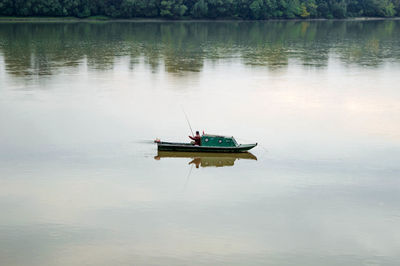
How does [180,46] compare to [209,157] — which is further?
[180,46]

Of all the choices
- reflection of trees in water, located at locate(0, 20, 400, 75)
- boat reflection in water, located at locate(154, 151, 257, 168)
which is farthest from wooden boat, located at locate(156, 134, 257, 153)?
reflection of trees in water, located at locate(0, 20, 400, 75)

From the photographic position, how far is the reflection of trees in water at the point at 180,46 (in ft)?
206

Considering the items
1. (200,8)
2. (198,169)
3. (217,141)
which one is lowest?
(198,169)

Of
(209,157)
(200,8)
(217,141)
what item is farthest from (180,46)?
(200,8)

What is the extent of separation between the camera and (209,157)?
2892 centimetres

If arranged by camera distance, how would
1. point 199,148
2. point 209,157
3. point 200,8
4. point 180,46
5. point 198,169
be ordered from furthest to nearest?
point 200,8 → point 180,46 → point 209,157 → point 199,148 → point 198,169

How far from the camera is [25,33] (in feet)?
330

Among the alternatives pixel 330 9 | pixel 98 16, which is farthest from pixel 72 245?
pixel 330 9

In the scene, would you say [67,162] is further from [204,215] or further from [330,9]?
[330,9]

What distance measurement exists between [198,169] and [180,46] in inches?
2187

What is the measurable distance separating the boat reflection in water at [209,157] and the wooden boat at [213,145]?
9.2 inches

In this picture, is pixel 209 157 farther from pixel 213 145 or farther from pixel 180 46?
pixel 180 46

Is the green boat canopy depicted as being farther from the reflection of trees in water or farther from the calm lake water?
the reflection of trees in water

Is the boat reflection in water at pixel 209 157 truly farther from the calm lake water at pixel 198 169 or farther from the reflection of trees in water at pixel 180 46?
the reflection of trees in water at pixel 180 46
